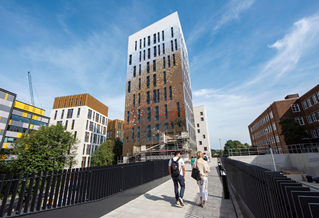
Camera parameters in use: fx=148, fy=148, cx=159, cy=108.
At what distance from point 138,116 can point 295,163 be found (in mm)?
34462

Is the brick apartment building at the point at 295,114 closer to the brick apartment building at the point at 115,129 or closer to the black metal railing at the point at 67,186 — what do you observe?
the black metal railing at the point at 67,186

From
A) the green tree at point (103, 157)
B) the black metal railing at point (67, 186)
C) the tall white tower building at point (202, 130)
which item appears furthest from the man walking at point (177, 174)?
the tall white tower building at point (202, 130)

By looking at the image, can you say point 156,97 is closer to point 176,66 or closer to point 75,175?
point 176,66

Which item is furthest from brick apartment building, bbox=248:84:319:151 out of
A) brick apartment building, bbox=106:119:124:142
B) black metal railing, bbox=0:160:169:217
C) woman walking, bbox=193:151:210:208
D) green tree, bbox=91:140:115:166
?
brick apartment building, bbox=106:119:124:142

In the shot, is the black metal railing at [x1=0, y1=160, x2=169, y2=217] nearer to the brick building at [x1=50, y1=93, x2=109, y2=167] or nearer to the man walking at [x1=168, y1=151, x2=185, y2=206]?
the man walking at [x1=168, y1=151, x2=185, y2=206]

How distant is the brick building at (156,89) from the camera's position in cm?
3844

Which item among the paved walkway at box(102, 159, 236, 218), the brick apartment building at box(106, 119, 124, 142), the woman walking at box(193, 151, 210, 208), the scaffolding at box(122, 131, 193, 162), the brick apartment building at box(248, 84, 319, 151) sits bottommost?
the paved walkway at box(102, 159, 236, 218)

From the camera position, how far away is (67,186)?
14.4ft

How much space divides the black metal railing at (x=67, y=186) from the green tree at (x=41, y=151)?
1836cm

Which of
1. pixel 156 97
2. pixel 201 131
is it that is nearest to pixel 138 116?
pixel 156 97

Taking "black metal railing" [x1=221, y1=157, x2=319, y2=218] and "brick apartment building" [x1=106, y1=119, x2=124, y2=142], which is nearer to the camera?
"black metal railing" [x1=221, y1=157, x2=319, y2=218]

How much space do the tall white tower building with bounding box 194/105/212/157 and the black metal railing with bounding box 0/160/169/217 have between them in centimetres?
5410

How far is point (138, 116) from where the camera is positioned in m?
42.9

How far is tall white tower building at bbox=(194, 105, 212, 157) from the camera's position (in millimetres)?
57438
